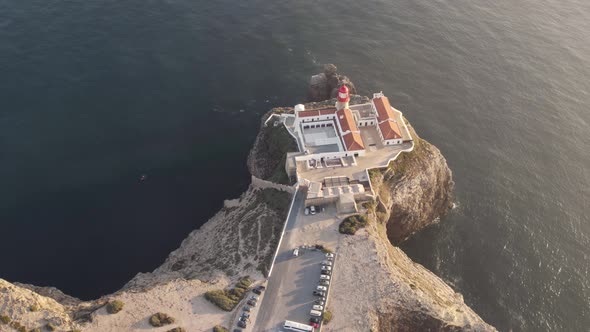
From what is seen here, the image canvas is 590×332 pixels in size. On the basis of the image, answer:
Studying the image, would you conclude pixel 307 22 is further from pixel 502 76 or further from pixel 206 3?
pixel 502 76

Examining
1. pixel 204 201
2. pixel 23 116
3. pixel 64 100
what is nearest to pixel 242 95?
pixel 204 201

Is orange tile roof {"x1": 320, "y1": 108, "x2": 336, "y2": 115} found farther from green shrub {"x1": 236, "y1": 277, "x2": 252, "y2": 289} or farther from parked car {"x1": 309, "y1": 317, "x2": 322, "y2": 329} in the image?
parked car {"x1": 309, "y1": 317, "x2": 322, "y2": 329}

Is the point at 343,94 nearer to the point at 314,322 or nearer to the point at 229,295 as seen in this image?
the point at 229,295

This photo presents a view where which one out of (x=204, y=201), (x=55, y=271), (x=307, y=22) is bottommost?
(x=55, y=271)

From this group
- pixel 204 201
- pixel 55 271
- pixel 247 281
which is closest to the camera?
pixel 247 281

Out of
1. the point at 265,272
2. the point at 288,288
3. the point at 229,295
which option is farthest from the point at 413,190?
the point at 229,295

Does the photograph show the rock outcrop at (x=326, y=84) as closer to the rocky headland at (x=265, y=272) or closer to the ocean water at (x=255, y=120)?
the ocean water at (x=255, y=120)
